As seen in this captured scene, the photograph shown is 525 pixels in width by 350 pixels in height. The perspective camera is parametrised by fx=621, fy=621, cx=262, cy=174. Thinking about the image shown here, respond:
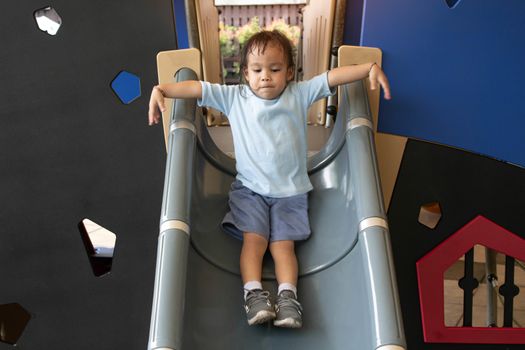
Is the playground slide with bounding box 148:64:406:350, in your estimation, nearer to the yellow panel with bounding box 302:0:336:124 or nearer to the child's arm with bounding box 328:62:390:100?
the child's arm with bounding box 328:62:390:100

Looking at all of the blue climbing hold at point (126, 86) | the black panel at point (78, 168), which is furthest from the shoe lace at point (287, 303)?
the blue climbing hold at point (126, 86)

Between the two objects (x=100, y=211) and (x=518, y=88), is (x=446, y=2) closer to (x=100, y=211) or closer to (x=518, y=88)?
(x=518, y=88)

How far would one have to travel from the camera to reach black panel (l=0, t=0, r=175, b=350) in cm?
184

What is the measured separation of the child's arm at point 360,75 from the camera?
1545 mm

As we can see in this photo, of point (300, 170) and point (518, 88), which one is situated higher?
point (518, 88)

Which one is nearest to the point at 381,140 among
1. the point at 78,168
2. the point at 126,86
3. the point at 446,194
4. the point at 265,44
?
the point at 446,194

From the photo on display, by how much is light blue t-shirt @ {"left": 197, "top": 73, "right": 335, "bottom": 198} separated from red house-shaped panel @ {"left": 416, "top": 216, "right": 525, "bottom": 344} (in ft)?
1.73

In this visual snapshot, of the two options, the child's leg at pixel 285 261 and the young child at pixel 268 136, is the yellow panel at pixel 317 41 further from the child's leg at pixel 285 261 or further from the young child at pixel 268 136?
the child's leg at pixel 285 261

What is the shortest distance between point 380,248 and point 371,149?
0.30 m

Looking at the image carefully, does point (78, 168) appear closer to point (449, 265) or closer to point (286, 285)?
point (286, 285)

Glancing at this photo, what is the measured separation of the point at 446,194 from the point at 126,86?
3.33 ft

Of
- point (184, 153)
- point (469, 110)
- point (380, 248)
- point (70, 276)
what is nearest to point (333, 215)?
point (380, 248)

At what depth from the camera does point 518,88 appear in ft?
5.87

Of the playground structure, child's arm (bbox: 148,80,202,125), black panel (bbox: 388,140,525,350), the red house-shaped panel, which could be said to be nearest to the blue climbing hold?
the playground structure
